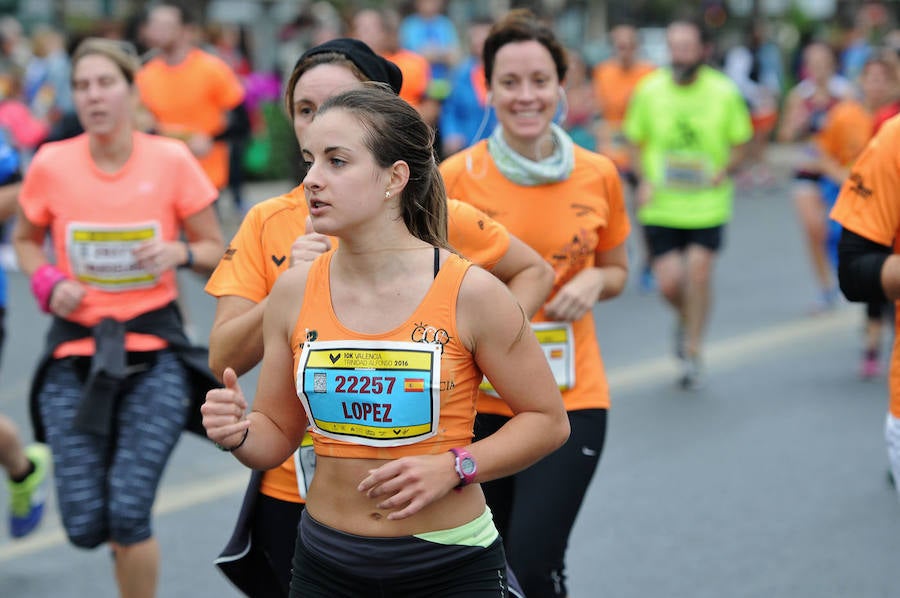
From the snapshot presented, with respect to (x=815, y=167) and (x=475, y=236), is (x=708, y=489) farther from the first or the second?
(x=815, y=167)

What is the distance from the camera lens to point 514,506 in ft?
12.9

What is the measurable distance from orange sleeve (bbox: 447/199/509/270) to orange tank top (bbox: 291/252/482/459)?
27.6 inches

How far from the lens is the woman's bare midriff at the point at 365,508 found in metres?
2.79

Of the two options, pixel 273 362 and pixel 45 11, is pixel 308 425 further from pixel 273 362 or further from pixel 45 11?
pixel 45 11

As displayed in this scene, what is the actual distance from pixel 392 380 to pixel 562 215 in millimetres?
1587

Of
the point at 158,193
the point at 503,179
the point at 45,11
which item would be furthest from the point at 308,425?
the point at 45,11

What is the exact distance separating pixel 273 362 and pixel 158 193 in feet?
6.43

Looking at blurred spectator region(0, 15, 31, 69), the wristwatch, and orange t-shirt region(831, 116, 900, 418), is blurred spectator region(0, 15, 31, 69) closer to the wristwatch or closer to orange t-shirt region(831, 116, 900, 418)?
orange t-shirt region(831, 116, 900, 418)

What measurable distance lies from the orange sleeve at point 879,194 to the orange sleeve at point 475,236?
966 mm

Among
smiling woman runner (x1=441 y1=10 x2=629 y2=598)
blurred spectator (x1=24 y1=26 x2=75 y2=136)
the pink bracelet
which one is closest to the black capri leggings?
smiling woman runner (x1=441 y1=10 x2=629 y2=598)

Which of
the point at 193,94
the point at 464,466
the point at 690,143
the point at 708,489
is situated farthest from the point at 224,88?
the point at 464,466

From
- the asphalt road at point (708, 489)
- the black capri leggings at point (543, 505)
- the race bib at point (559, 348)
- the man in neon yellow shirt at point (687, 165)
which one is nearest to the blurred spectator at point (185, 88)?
the asphalt road at point (708, 489)

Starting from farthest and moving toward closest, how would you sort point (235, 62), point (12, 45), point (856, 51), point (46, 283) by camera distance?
1. point (12, 45)
2. point (856, 51)
3. point (235, 62)
4. point (46, 283)

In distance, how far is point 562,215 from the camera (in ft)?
13.8
